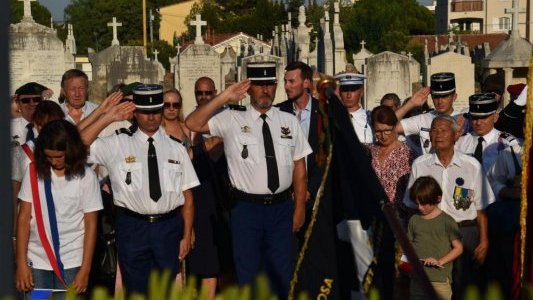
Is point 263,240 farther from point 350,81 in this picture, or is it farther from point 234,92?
point 350,81

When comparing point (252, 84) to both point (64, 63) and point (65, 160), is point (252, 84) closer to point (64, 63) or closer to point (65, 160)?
point (65, 160)

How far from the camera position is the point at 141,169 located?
8609mm

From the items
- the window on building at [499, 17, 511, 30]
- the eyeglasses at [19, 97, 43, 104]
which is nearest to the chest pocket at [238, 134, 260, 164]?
the eyeglasses at [19, 97, 43, 104]

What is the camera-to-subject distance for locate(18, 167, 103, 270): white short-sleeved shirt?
8250mm

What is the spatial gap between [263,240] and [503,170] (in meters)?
2.00

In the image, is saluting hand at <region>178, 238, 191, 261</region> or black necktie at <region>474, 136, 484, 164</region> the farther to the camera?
black necktie at <region>474, 136, 484, 164</region>

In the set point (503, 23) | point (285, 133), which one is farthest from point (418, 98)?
point (503, 23)

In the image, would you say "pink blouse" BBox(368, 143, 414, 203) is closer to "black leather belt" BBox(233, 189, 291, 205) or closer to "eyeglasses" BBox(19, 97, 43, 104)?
"black leather belt" BBox(233, 189, 291, 205)

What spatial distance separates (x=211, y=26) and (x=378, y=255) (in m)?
93.5

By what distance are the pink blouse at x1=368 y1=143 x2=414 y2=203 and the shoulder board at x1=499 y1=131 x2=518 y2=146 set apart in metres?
0.76

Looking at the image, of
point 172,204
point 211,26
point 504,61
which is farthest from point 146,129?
point 211,26

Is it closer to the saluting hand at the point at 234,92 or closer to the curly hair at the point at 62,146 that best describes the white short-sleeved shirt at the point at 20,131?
the curly hair at the point at 62,146

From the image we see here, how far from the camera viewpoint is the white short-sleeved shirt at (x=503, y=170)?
9.49m

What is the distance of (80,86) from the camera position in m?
10.4
